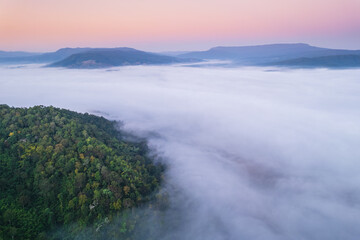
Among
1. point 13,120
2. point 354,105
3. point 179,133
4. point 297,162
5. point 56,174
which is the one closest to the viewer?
point 56,174

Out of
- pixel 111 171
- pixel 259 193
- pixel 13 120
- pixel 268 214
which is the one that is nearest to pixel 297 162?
pixel 259 193

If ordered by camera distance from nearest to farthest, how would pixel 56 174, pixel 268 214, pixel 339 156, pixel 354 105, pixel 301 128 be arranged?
pixel 56 174 < pixel 268 214 < pixel 339 156 < pixel 301 128 < pixel 354 105

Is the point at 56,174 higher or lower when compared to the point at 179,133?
higher

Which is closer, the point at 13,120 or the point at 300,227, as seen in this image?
the point at 300,227

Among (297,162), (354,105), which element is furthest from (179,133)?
(354,105)

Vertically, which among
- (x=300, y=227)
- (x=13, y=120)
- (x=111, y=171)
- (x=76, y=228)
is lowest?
(x=300, y=227)

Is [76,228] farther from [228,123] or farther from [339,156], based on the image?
[228,123]

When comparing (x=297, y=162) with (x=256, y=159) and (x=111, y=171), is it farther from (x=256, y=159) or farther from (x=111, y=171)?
(x=111, y=171)
